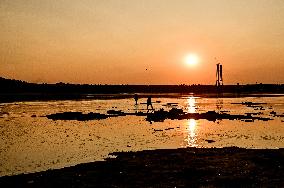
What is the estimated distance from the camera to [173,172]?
54.6 ft

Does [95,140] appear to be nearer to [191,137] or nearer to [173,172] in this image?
[191,137]

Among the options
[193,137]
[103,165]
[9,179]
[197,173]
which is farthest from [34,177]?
[193,137]

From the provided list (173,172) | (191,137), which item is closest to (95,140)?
(191,137)

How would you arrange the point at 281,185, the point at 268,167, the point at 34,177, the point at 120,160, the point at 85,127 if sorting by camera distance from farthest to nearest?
the point at 85,127, the point at 120,160, the point at 268,167, the point at 34,177, the point at 281,185

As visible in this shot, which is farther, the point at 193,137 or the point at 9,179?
the point at 193,137

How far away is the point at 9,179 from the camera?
1584cm

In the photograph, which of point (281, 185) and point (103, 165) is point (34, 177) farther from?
point (281, 185)

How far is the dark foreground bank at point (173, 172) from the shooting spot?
14805mm

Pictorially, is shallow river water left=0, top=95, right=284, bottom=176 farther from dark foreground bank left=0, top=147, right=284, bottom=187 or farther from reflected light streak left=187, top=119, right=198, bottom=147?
dark foreground bank left=0, top=147, right=284, bottom=187

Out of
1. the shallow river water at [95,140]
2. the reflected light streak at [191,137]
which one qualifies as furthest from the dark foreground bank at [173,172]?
the reflected light streak at [191,137]

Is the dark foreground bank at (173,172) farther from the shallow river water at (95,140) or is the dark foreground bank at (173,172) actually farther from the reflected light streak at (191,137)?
the reflected light streak at (191,137)

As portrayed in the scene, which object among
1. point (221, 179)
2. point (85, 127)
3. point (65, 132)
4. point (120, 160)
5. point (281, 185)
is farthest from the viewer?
point (85, 127)

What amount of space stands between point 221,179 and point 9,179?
9.23m

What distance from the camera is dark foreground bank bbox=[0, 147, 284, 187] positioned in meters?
14.8
